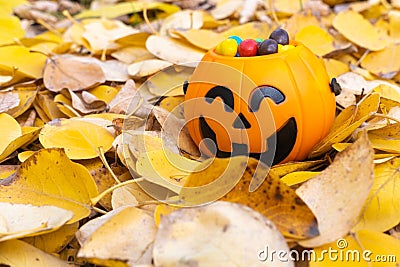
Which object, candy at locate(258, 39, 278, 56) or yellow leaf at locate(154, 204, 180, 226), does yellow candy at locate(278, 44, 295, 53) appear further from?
yellow leaf at locate(154, 204, 180, 226)

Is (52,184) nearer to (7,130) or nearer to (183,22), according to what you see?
(7,130)

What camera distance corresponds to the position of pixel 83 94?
3.44 feet

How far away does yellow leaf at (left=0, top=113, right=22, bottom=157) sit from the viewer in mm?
871

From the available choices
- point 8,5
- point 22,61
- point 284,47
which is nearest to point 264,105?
point 284,47

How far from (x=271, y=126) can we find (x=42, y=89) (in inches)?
23.2

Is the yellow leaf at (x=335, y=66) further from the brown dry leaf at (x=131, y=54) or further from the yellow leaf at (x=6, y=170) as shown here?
the yellow leaf at (x=6, y=170)

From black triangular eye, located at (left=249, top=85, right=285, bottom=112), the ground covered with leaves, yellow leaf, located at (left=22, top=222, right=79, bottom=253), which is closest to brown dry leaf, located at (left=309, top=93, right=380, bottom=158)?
the ground covered with leaves

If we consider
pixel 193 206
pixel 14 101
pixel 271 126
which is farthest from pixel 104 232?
pixel 14 101

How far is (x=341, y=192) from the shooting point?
2.07 ft

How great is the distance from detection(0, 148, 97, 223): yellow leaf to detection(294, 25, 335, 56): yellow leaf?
0.70 metres

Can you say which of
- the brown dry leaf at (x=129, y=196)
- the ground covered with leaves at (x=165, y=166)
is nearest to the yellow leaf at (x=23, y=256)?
the ground covered with leaves at (x=165, y=166)

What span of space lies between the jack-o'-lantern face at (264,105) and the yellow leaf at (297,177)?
0.15 feet

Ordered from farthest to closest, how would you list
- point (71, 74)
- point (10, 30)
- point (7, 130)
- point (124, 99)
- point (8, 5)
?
point (8, 5) < point (10, 30) < point (71, 74) < point (124, 99) < point (7, 130)

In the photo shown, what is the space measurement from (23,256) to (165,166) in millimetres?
228
